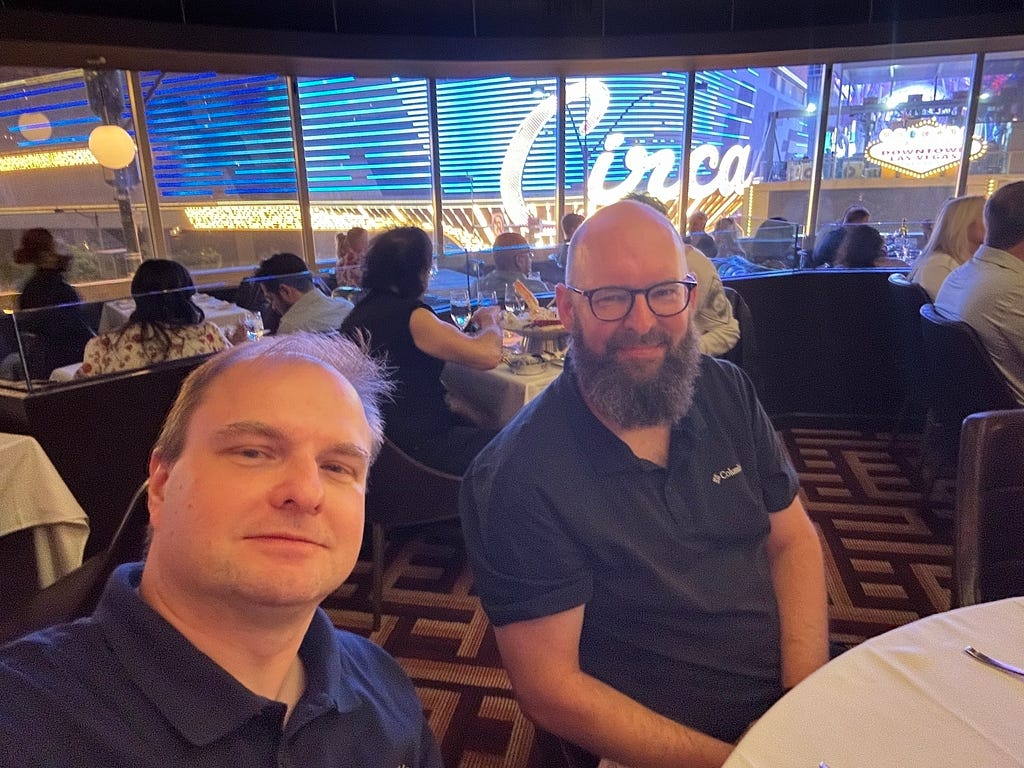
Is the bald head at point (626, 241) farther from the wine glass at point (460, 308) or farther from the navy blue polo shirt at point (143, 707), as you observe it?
the wine glass at point (460, 308)

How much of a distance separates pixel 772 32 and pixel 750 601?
6645mm

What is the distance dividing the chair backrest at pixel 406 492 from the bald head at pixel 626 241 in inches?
41.4

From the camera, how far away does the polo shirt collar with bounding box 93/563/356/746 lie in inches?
25.3

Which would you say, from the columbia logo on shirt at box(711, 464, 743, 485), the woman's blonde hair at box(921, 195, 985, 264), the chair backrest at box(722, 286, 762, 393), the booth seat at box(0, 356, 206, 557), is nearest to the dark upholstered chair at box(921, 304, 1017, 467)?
the chair backrest at box(722, 286, 762, 393)

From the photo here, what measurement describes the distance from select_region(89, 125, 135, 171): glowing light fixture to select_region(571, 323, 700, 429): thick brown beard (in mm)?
6429

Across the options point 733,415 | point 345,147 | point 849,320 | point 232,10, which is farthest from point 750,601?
point 345,147

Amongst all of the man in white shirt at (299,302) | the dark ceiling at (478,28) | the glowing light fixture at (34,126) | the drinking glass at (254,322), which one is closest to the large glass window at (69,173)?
the glowing light fixture at (34,126)

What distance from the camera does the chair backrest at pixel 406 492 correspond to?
85.4 inches

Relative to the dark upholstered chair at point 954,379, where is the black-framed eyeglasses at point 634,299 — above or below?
above

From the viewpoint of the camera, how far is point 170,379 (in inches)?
103

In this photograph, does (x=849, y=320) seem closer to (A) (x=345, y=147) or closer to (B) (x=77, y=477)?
(B) (x=77, y=477)

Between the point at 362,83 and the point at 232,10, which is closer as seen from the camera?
the point at 232,10

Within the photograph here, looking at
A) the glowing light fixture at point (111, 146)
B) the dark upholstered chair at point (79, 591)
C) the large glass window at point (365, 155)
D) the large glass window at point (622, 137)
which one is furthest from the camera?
the large glass window at point (622, 137)

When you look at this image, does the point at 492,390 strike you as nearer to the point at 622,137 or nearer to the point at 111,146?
the point at 111,146
